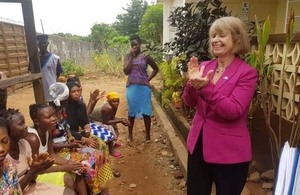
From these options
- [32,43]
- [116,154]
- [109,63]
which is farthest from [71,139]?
[109,63]

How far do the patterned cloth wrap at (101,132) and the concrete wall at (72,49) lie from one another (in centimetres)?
1139

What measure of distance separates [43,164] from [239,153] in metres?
1.24

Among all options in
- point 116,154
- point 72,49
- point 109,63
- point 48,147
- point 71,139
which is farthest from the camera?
point 72,49

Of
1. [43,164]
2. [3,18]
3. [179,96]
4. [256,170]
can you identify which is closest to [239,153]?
[43,164]

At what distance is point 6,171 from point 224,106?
4.40 ft

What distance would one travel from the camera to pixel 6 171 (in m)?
1.76

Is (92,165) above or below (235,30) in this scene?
below

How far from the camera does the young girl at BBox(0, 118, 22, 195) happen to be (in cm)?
166

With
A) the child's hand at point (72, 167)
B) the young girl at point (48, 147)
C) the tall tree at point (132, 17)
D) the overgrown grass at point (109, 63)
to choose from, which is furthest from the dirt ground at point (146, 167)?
the tall tree at point (132, 17)

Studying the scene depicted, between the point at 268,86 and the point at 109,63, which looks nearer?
the point at 268,86

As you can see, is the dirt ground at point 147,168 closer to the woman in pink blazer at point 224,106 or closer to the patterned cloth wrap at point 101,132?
the patterned cloth wrap at point 101,132

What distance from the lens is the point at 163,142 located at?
5277 mm

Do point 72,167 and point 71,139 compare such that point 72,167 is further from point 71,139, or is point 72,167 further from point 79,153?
point 71,139

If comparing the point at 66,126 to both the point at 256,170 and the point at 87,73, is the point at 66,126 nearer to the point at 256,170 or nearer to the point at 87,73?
the point at 256,170
